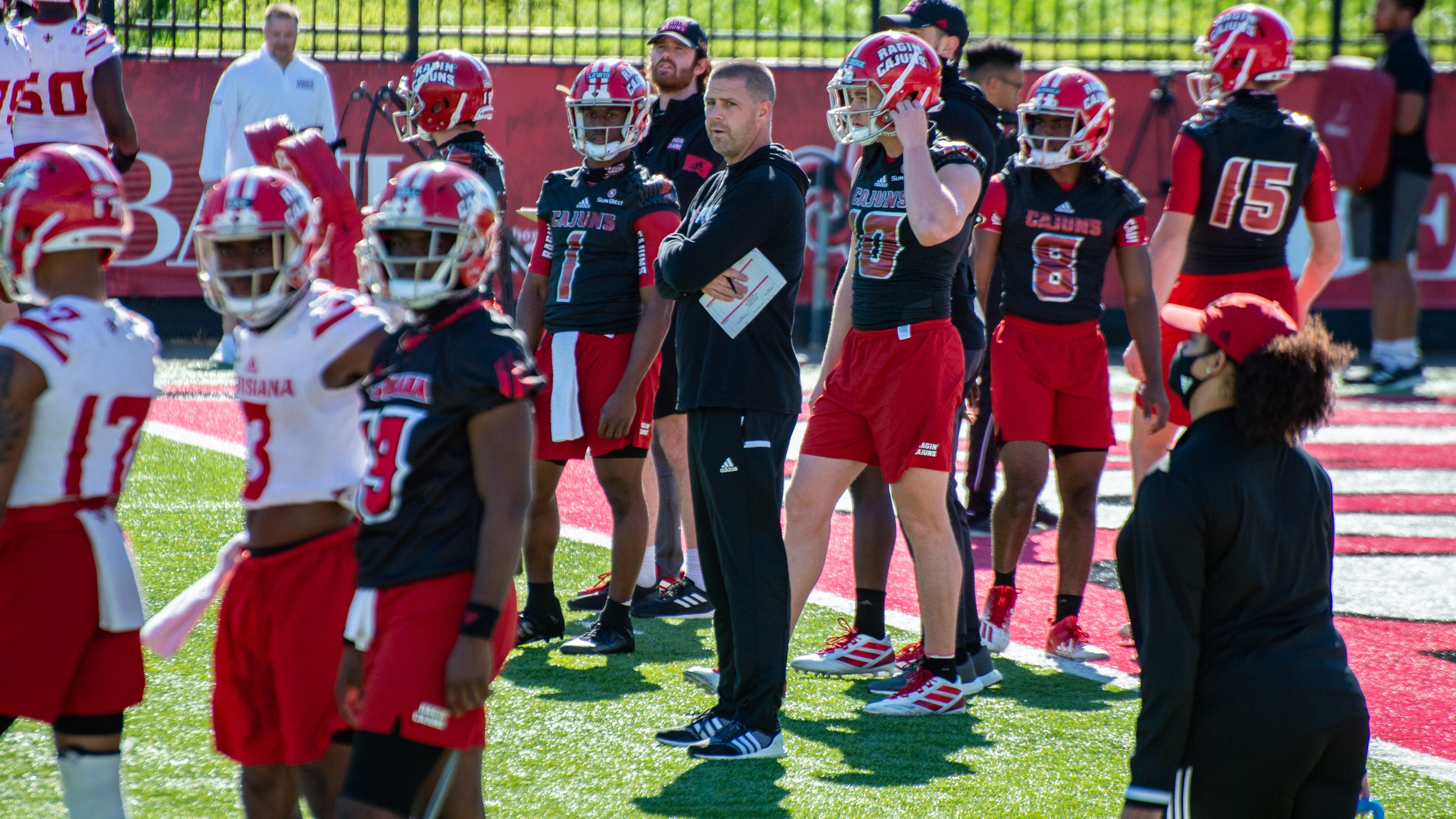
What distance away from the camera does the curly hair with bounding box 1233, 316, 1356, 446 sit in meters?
2.99

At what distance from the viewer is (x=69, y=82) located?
7.63m

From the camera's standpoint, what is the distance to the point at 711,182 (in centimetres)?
474

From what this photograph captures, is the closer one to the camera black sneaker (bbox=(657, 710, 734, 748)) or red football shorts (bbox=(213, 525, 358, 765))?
red football shorts (bbox=(213, 525, 358, 765))

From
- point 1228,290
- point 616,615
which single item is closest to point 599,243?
point 616,615

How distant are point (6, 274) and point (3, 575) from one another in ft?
2.21

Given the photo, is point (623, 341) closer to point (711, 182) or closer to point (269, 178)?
point (711, 182)

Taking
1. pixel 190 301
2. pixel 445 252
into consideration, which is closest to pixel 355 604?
pixel 445 252

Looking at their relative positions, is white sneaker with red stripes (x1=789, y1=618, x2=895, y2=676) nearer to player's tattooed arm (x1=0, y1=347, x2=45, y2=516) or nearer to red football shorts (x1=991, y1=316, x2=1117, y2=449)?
red football shorts (x1=991, y1=316, x2=1117, y2=449)

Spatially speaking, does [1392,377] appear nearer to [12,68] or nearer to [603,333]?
[603,333]

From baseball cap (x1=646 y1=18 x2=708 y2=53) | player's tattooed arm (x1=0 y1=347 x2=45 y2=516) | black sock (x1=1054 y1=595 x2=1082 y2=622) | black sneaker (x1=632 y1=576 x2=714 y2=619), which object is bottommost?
black sneaker (x1=632 y1=576 x2=714 y2=619)

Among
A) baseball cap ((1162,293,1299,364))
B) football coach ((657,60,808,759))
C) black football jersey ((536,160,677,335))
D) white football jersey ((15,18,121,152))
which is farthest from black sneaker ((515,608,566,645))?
white football jersey ((15,18,121,152))

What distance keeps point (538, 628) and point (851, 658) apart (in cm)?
118

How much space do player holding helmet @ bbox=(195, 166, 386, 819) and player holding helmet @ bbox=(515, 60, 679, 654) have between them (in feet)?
7.69

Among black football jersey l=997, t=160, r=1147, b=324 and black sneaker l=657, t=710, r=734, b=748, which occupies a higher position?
black football jersey l=997, t=160, r=1147, b=324
